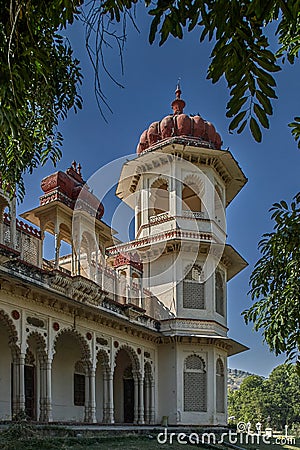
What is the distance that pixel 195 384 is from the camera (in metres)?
24.5

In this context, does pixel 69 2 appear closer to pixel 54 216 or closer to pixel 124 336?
pixel 54 216

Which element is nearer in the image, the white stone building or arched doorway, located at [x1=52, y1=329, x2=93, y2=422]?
the white stone building

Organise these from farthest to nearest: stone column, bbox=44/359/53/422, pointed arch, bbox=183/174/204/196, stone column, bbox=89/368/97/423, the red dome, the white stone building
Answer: the red dome, pointed arch, bbox=183/174/204/196, stone column, bbox=89/368/97/423, the white stone building, stone column, bbox=44/359/53/422

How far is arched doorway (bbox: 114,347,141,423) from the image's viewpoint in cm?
2414

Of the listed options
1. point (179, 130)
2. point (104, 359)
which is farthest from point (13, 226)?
point (179, 130)

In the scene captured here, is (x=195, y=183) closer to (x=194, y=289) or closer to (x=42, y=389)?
(x=194, y=289)

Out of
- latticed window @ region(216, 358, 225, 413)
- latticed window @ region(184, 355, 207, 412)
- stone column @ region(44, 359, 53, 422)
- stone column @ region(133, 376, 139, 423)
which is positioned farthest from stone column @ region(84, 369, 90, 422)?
→ latticed window @ region(216, 358, 225, 413)

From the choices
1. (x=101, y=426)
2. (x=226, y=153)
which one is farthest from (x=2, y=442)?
(x=226, y=153)

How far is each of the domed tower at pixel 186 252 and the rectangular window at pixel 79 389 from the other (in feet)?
12.0

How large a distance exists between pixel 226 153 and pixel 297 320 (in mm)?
21054

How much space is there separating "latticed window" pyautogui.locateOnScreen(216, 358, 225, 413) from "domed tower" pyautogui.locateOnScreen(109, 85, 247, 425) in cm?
4

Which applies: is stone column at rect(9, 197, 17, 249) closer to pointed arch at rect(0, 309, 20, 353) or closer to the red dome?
pointed arch at rect(0, 309, 20, 353)

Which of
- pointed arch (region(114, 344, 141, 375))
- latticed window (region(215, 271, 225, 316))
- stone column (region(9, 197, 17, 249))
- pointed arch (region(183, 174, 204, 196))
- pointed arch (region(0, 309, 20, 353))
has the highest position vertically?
pointed arch (region(183, 174, 204, 196))

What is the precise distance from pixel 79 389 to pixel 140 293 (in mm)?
4723
